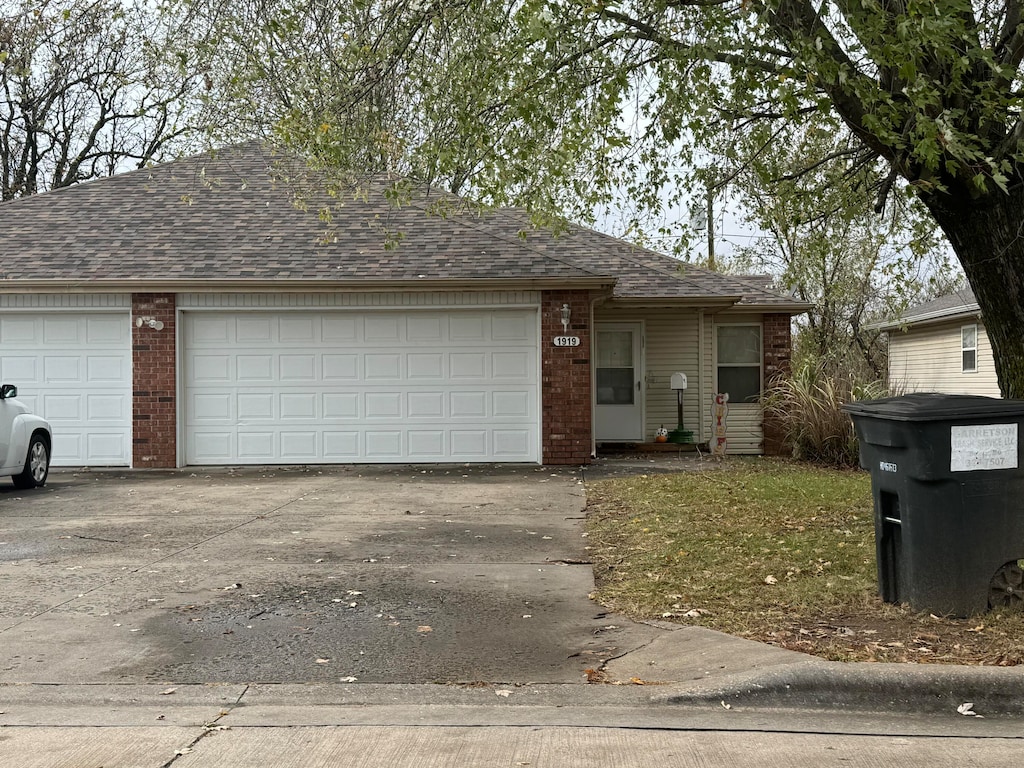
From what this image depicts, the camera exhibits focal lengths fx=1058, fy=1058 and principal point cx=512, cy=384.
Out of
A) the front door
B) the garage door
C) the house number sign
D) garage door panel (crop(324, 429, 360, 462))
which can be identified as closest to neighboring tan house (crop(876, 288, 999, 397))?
the front door

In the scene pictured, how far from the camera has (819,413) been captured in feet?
51.6

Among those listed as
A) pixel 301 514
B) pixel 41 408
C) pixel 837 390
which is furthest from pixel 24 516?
pixel 837 390

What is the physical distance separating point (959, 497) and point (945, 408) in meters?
0.47

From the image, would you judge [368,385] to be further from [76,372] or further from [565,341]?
[76,372]

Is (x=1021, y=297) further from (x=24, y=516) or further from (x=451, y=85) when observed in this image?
(x=24, y=516)

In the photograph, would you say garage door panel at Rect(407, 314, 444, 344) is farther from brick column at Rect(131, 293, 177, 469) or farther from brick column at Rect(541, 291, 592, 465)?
brick column at Rect(131, 293, 177, 469)

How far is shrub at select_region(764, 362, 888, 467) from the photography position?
51.0ft

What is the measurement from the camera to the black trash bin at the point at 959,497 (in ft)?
18.0

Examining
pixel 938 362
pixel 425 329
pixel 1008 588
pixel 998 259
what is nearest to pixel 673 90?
pixel 998 259

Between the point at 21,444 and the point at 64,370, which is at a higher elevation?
the point at 64,370

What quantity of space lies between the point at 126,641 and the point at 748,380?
47.0ft

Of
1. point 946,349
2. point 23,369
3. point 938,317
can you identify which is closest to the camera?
point 23,369

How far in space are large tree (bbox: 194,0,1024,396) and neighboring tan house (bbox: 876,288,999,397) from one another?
12169 millimetres

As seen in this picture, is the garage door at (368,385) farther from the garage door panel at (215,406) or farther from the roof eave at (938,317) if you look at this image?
the roof eave at (938,317)
